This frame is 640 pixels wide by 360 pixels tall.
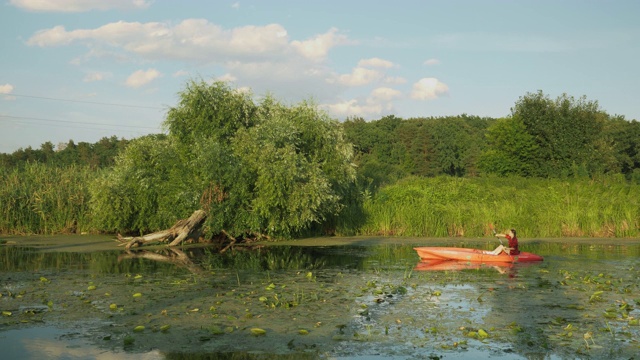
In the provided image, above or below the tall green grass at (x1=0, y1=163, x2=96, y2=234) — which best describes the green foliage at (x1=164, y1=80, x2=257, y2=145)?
above

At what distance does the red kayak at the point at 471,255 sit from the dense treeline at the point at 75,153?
48899 millimetres

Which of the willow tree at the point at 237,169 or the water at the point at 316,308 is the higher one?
the willow tree at the point at 237,169

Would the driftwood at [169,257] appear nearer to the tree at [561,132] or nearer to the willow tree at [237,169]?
the willow tree at [237,169]

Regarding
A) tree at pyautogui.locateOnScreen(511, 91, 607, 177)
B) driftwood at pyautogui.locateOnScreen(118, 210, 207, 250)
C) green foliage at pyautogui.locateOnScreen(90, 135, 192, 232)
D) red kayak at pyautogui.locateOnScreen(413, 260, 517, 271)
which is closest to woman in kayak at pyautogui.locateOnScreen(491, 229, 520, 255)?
red kayak at pyautogui.locateOnScreen(413, 260, 517, 271)

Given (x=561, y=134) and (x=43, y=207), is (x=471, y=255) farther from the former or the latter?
(x=561, y=134)

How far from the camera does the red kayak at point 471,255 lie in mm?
20359

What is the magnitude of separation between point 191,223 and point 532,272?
13400 mm

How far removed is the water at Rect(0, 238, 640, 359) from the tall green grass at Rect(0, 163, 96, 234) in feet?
25.2

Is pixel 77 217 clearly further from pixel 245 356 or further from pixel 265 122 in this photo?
pixel 245 356

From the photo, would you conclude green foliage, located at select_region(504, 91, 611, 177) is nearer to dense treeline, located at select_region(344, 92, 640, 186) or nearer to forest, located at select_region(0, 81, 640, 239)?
dense treeline, located at select_region(344, 92, 640, 186)

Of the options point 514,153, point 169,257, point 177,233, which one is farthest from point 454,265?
point 514,153

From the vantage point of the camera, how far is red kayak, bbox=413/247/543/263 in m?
20.4

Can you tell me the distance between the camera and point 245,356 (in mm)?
9797

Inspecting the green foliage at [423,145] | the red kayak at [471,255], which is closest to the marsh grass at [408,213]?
the red kayak at [471,255]
